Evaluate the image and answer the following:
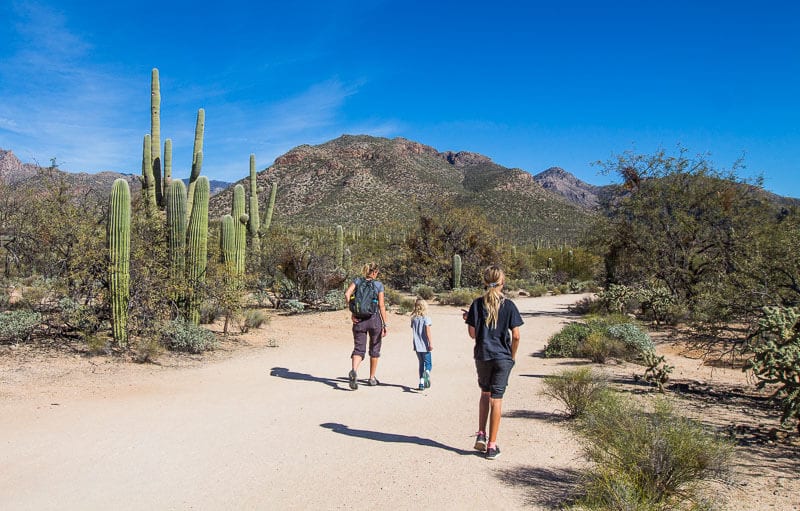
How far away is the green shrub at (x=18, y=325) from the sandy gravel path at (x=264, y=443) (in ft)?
7.04

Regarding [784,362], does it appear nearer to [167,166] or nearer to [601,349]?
[601,349]

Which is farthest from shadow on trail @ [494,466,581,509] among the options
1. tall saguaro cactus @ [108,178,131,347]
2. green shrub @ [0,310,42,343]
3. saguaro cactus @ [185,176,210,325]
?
green shrub @ [0,310,42,343]

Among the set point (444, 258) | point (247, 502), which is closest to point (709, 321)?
point (247, 502)

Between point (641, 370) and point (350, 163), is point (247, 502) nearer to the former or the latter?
point (641, 370)

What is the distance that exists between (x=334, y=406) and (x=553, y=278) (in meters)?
32.2

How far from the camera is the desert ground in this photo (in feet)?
13.2

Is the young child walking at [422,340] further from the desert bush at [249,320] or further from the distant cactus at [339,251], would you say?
the distant cactus at [339,251]

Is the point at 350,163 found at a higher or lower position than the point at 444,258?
higher

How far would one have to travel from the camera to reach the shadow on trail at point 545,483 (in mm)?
3902

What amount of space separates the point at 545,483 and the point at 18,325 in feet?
30.6

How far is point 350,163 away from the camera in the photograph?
75.0m

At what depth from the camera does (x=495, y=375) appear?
471 cm

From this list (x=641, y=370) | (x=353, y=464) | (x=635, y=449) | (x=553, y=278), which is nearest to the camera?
(x=635, y=449)

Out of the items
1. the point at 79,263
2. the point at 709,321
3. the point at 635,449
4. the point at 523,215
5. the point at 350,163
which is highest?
the point at 350,163
